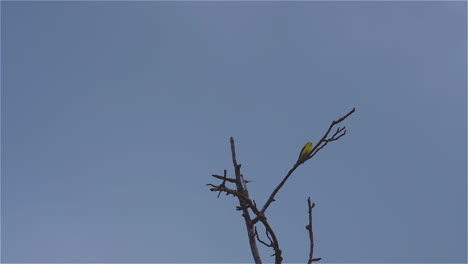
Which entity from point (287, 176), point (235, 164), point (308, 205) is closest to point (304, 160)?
point (287, 176)

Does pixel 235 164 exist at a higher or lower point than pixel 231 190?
higher

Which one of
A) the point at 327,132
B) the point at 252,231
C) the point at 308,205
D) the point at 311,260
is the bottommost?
the point at 311,260

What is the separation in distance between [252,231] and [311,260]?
579 millimetres

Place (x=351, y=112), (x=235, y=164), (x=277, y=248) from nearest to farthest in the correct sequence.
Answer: (x=277, y=248) → (x=351, y=112) → (x=235, y=164)

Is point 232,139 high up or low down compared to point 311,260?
up

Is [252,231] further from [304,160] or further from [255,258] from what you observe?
[304,160]

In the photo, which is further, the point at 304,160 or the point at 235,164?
the point at 235,164

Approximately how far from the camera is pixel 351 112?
3.47 m

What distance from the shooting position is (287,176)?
3.43 m

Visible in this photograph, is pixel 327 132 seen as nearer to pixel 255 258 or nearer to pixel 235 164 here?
pixel 235 164

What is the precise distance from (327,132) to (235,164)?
3.03 ft

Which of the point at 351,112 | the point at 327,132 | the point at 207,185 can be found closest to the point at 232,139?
the point at 207,185

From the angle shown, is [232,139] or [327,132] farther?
[232,139]

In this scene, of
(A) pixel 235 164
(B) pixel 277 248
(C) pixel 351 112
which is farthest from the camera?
(A) pixel 235 164
